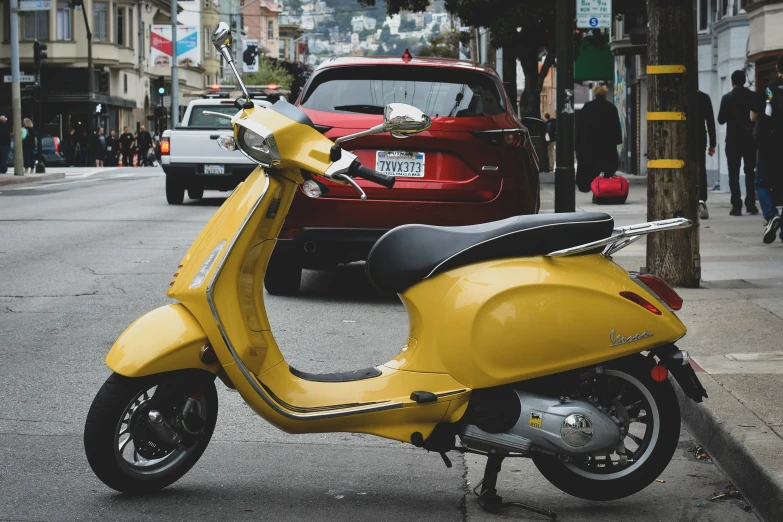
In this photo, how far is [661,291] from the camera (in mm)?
4488

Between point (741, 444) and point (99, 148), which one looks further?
point (99, 148)

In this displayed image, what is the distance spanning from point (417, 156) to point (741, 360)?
9.21 ft

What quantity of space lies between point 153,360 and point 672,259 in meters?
5.84

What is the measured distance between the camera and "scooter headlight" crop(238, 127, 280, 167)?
4.32m

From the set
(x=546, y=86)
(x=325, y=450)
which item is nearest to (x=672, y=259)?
(x=325, y=450)

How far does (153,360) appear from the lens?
4344mm

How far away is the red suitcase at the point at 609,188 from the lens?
19.2 metres

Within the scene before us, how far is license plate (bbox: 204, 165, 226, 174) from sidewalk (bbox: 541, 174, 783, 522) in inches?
357

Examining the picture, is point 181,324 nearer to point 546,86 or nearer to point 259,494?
point 259,494

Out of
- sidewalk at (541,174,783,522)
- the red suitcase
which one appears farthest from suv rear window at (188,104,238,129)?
sidewalk at (541,174,783,522)

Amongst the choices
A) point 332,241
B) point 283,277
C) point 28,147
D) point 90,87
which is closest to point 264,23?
point 90,87

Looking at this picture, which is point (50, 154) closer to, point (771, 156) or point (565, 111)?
point (565, 111)

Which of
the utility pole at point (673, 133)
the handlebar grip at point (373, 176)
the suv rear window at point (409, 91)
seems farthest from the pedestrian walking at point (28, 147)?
the handlebar grip at point (373, 176)

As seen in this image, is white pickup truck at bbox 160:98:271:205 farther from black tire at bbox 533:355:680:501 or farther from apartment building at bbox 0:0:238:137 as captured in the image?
apartment building at bbox 0:0:238:137
